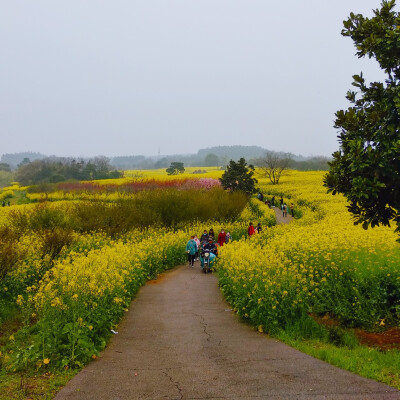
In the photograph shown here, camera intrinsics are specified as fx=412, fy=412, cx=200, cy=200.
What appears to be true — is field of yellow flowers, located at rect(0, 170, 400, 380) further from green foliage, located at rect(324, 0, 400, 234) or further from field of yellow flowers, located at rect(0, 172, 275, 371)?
green foliage, located at rect(324, 0, 400, 234)

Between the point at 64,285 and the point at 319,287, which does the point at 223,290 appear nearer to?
the point at 319,287

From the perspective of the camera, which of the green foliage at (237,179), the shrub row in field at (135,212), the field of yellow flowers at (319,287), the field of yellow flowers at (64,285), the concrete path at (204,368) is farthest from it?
the green foliage at (237,179)

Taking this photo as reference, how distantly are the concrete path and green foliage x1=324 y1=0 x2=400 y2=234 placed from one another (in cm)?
237

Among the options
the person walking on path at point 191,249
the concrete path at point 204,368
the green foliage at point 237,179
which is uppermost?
the green foliage at point 237,179

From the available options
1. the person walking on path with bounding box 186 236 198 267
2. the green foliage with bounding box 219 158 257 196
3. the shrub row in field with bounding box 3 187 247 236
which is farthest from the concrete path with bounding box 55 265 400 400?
the green foliage with bounding box 219 158 257 196

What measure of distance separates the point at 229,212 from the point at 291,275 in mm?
21891

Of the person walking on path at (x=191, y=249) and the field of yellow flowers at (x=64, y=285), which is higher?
the field of yellow flowers at (x=64, y=285)

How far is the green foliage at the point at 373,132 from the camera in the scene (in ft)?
19.0

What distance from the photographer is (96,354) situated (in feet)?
22.9

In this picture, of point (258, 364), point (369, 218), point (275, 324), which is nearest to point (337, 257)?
point (275, 324)

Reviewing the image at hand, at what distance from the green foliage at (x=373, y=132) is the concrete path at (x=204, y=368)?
2.37m

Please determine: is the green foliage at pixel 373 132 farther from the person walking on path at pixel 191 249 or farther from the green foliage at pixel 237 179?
the green foliage at pixel 237 179

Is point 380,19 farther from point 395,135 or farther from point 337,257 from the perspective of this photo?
point 337,257

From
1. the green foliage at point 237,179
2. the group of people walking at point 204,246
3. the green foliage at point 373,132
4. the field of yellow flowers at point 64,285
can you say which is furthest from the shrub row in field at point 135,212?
the green foliage at point 373,132
